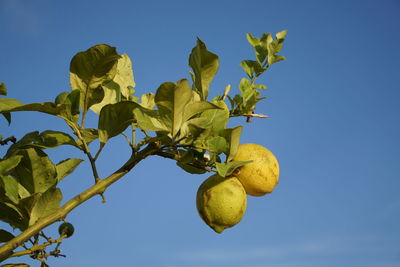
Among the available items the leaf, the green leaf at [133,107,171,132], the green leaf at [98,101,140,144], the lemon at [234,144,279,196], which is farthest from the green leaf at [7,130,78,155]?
the lemon at [234,144,279,196]

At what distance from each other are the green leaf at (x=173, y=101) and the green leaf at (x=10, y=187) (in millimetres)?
486

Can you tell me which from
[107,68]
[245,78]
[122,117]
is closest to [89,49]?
[107,68]

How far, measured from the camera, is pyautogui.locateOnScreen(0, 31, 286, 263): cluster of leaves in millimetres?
1237

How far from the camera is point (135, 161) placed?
1.28 meters

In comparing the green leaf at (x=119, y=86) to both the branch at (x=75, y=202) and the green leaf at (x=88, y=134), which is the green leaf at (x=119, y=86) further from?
the branch at (x=75, y=202)

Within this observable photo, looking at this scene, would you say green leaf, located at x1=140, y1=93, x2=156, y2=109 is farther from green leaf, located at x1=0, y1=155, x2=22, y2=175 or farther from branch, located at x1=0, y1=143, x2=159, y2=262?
green leaf, located at x1=0, y1=155, x2=22, y2=175

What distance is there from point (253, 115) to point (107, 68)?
56 cm

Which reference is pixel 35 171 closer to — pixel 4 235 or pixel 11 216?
pixel 11 216

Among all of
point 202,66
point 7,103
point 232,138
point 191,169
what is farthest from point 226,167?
point 7,103

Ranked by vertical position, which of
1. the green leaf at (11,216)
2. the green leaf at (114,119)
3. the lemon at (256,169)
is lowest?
the green leaf at (11,216)

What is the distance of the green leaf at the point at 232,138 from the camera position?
1.33 m

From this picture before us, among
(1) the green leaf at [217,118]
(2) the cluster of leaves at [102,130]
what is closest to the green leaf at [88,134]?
(2) the cluster of leaves at [102,130]

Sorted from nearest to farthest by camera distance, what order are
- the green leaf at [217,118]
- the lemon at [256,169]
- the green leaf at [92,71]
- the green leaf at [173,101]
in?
1. the green leaf at [173,101]
2. the green leaf at [92,71]
3. the green leaf at [217,118]
4. the lemon at [256,169]

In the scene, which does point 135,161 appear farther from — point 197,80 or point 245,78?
point 245,78
